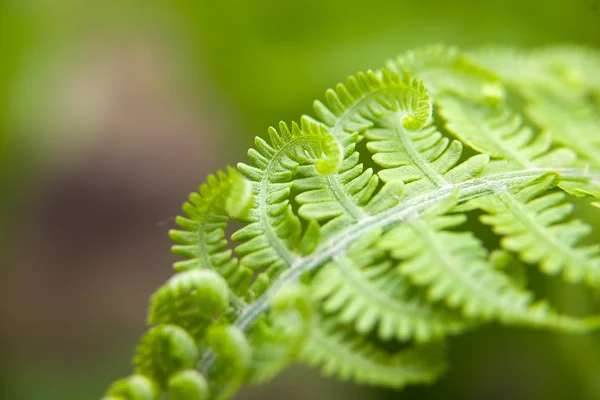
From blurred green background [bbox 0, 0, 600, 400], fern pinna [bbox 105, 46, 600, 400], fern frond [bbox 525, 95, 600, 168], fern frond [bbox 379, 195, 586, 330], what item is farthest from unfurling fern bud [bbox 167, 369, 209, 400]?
blurred green background [bbox 0, 0, 600, 400]

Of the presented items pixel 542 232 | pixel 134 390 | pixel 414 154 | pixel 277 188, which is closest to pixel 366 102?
pixel 414 154

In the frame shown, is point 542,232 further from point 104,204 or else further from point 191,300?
point 104,204

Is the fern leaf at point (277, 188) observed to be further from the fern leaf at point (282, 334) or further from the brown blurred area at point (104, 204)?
the brown blurred area at point (104, 204)

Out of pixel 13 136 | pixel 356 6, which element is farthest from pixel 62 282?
pixel 356 6

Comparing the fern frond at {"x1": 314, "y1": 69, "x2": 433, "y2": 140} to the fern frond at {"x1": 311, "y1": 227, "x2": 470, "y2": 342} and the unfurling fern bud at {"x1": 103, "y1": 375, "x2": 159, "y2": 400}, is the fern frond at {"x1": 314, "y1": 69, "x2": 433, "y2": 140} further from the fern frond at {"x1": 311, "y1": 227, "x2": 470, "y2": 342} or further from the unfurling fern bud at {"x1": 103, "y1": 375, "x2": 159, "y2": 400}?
the unfurling fern bud at {"x1": 103, "y1": 375, "x2": 159, "y2": 400}

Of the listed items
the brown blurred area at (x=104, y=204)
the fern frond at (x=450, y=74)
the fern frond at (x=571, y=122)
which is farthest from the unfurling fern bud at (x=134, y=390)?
the brown blurred area at (x=104, y=204)
